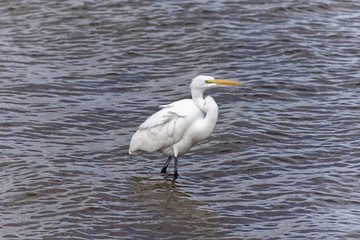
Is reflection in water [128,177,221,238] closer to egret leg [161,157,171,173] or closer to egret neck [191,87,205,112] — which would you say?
egret leg [161,157,171,173]

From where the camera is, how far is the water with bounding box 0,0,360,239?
6.58 meters

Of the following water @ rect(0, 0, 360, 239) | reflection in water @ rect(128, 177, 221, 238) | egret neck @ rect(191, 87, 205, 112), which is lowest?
reflection in water @ rect(128, 177, 221, 238)

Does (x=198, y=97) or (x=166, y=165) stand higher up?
(x=198, y=97)

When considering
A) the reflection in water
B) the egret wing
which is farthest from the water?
→ the egret wing

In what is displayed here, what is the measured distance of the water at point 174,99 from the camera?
6.58 metres

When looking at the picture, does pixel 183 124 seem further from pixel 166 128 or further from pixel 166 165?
pixel 166 165

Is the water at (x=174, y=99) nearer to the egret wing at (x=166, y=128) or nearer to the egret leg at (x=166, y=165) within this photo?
the egret leg at (x=166, y=165)

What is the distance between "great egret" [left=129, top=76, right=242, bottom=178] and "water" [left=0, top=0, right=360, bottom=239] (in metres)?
0.39

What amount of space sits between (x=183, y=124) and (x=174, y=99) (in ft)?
10.7

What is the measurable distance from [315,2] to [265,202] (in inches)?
377

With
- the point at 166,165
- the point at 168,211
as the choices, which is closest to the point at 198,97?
the point at 166,165

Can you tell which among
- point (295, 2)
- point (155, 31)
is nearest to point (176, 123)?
point (155, 31)

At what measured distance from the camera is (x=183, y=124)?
300 inches

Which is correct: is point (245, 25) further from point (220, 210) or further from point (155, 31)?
point (220, 210)
